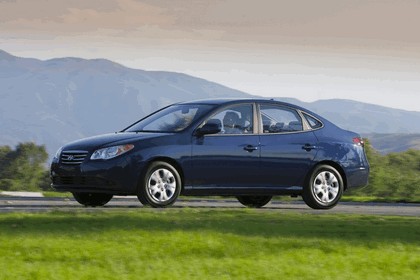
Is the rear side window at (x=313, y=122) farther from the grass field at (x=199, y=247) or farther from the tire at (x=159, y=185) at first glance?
the grass field at (x=199, y=247)

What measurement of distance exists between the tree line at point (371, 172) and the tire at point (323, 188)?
625 cm

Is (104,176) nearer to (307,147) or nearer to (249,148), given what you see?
(249,148)

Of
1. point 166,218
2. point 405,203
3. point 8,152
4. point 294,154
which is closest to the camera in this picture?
point 166,218

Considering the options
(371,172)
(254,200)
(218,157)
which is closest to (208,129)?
(218,157)

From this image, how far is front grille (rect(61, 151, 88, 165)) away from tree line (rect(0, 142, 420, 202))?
9.44 m

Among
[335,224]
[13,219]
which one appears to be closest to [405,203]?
[335,224]

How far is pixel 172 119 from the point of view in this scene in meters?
16.2

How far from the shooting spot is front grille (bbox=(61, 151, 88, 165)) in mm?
15305

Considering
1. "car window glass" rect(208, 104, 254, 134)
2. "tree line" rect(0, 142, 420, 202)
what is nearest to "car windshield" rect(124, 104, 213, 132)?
"car window glass" rect(208, 104, 254, 134)

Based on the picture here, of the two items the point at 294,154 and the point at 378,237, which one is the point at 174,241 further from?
the point at 294,154

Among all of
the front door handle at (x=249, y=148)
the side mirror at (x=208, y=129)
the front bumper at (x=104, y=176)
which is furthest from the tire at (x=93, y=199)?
the front door handle at (x=249, y=148)

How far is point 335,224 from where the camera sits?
1271 cm

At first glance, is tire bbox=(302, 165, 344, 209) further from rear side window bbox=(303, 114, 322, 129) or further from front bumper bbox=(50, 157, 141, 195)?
front bumper bbox=(50, 157, 141, 195)

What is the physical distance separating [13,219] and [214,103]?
510 centimetres
